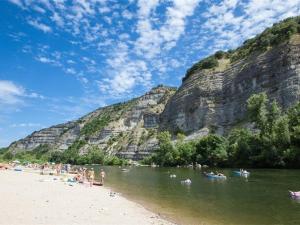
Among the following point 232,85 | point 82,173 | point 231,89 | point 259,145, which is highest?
point 232,85

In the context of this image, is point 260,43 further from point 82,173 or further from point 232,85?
point 82,173

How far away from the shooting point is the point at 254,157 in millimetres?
82562

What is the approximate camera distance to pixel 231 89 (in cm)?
13162

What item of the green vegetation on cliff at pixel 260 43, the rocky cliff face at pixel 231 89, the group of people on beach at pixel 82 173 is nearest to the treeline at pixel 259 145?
the rocky cliff face at pixel 231 89

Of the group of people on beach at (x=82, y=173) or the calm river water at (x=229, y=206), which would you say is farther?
the group of people on beach at (x=82, y=173)

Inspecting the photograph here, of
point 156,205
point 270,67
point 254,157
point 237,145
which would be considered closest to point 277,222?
point 156,205

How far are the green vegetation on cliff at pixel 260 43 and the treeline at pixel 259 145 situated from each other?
3650cm

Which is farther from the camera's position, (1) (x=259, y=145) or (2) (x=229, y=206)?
(1) (x=259, y=145)

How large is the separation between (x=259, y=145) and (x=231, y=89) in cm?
5043

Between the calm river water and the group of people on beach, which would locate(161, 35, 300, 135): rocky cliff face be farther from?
the calm river water

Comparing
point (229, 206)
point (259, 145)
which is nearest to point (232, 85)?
point (259, 145)

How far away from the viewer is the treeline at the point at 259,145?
250 ft

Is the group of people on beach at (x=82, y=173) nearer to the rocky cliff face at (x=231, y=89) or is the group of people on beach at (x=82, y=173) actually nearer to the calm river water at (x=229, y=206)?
the calm river water at (x=229, y=206)

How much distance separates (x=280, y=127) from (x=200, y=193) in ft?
156
